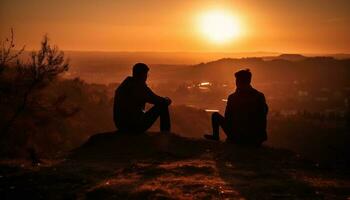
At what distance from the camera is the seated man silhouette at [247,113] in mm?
11024

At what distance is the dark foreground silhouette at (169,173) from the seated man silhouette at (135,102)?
14.0 inches

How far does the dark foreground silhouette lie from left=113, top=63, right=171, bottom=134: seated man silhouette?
Answer: 0.36 m

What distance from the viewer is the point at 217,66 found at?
17475 centimetres

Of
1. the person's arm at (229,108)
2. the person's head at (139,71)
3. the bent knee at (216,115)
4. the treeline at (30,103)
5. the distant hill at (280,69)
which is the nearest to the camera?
the person's head at (139,71)

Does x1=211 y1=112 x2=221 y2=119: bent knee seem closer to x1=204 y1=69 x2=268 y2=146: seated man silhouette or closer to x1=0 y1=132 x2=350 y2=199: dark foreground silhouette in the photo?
x1=204 y1=69 x2=268 y2=146: seated man silhouette

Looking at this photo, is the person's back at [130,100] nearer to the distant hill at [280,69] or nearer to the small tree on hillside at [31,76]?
the small tree on hillside at [31,76]

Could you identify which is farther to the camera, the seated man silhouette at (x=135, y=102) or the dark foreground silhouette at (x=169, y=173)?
the seated man silhouette at (x=135, y=102)

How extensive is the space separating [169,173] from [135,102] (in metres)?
3.71

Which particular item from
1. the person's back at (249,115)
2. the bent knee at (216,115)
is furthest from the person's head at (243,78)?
the bent knee at (216,115)

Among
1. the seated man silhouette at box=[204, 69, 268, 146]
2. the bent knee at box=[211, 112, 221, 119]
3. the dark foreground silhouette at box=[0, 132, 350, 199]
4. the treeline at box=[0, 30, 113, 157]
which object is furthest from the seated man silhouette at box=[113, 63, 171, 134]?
the treeline at box=[0, 30, 113, 157]

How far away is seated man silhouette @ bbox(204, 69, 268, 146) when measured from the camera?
11024 millimetres

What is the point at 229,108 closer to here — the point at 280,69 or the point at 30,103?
the point at 30,103

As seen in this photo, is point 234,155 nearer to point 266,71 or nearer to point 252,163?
point 252,163

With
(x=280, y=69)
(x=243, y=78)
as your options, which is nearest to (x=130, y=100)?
(x=243, y=78)
